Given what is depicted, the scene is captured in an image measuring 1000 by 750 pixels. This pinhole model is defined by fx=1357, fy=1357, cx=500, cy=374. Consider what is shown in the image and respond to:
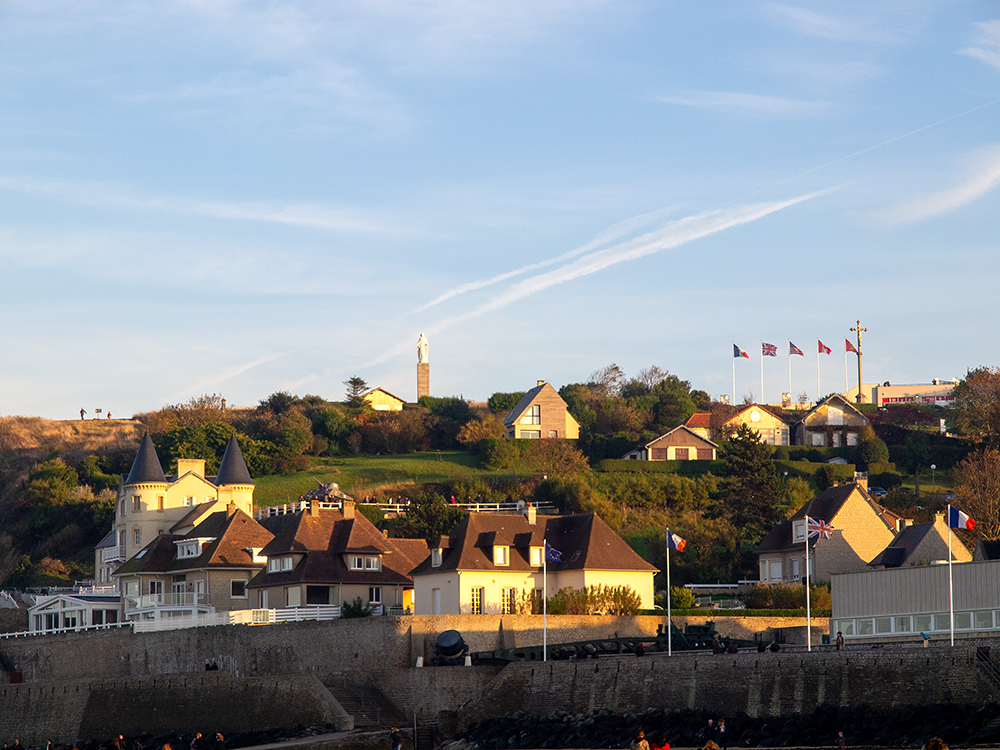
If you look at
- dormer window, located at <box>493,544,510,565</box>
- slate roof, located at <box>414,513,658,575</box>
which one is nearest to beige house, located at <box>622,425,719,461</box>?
slate roof, located at <box>414,513,658,575</box>

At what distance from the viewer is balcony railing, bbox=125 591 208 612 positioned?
57.0 metres

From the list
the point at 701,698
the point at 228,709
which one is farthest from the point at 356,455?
the point at 701,698

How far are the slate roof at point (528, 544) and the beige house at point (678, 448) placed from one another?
36.5 m

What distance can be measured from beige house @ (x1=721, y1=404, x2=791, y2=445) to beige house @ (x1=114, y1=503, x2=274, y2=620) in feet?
156

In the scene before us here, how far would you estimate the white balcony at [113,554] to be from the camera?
6712 cm

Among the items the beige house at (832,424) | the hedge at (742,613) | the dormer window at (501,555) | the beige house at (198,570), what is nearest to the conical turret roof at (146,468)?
the beige house at (198,570)

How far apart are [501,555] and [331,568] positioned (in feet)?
22.7

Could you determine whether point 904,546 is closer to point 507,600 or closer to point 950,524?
point 507,600

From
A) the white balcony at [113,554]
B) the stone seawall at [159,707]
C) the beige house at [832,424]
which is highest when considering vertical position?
the beige house at [832,424]

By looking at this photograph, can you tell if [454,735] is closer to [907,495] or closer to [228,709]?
[228,709]

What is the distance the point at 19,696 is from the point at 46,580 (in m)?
20.4

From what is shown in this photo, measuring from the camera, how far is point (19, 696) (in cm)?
5319

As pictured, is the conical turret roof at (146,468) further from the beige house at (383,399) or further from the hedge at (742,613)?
the beige house at (383,399)

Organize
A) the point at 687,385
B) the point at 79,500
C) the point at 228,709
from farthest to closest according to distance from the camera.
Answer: the point at 687,385 < the point at 79,500 < the point at 228,709
